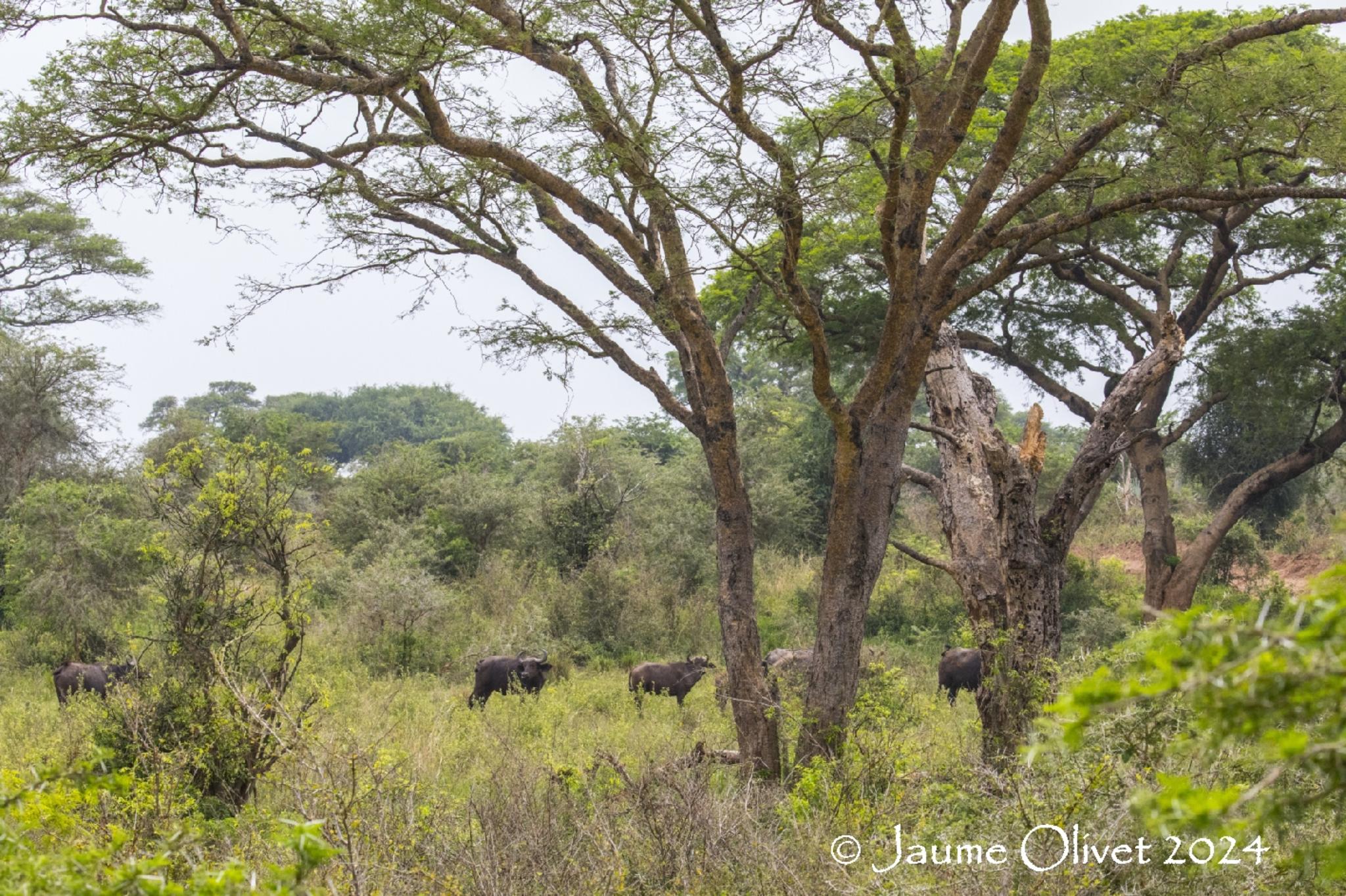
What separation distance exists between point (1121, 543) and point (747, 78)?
2028 centimetres

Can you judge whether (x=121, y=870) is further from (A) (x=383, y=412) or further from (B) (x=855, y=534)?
(A) (x=383, y=412)

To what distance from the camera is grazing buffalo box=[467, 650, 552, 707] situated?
1209 cm

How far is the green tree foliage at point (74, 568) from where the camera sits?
14328 mm

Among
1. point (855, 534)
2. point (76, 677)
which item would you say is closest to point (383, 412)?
point (76, 677)

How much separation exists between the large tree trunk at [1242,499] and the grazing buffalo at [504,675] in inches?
290

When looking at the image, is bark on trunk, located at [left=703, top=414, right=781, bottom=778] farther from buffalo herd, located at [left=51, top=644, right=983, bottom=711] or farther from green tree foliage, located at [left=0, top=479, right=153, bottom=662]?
green tree foliage, located at [left=0, top=479, right=153, bottom=662]

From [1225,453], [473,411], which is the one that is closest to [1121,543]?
[1225,453]

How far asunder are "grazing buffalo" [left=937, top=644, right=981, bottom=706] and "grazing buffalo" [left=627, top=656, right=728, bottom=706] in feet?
9.30

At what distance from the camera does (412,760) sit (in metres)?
7.32

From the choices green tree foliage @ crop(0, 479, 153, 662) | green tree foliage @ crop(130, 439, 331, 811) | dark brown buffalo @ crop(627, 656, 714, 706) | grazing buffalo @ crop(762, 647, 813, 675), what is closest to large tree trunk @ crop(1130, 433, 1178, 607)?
grazing buffalo @ crop(762, 647, 813, 675)

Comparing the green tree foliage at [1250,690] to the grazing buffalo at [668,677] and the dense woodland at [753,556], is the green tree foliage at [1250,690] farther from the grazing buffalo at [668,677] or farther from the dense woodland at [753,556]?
the grazing buffalo at [668,677]

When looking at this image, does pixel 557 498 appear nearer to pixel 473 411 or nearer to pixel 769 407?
pixel 769 407

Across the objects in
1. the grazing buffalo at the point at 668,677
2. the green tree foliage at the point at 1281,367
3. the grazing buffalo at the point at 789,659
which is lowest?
the grazing buffalo at the point at 668,677

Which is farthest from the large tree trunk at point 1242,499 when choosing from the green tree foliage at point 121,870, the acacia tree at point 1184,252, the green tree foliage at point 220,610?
the green tree foliage at point 121,870
